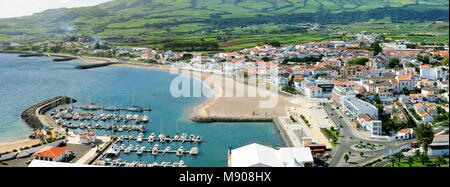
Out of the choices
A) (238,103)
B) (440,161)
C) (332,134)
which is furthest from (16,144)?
(440,161)

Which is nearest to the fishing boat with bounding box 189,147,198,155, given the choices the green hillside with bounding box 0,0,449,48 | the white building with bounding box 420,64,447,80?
the white building with bounding box 420,64,447,80

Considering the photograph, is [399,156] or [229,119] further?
[229,119]

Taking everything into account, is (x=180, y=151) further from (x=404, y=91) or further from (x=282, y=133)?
(x=404, y=91)

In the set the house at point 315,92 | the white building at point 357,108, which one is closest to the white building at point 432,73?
the house at point 315,92

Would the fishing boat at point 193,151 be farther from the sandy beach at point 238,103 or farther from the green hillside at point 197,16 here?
the green hillside at point 197,16

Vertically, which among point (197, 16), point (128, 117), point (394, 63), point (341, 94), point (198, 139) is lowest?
point (198, 139)

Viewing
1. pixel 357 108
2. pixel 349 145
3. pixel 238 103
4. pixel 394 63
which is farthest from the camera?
pixel 394 63
